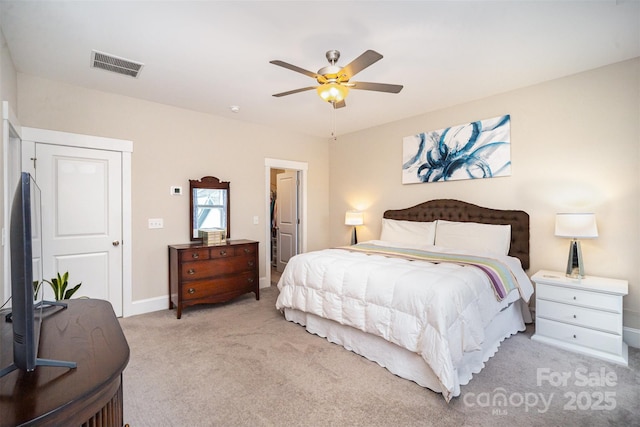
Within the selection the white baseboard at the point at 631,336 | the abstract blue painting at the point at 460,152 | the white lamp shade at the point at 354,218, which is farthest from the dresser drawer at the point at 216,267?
the white baseboard at the point at 631,336

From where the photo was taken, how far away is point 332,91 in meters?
2.55

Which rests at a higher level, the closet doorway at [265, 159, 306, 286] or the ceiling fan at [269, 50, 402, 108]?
the ceiling fan at [269, 50, 402, 108]

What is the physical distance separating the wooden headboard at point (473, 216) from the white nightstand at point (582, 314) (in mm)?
529

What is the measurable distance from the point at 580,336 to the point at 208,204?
4.44 metres

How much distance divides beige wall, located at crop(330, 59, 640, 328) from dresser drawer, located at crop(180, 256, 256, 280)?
286cm

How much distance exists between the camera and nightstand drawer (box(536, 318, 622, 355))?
8.52ft

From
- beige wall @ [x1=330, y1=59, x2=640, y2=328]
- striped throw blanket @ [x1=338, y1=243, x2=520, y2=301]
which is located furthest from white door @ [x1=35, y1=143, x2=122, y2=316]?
beige wall @ [x1=330, y1=59, x2=640, y2=328]

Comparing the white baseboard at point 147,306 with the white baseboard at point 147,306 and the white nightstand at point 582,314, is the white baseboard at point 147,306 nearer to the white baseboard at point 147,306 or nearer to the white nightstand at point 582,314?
the white baseboard at point 147,306

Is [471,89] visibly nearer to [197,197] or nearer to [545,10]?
[545,10]

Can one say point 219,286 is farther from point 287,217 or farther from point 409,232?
point 409,232

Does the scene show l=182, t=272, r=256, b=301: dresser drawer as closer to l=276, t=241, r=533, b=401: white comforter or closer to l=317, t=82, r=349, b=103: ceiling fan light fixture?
l=276, t=241, r=533, b=401: white comforter

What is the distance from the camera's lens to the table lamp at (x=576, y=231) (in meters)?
2.83

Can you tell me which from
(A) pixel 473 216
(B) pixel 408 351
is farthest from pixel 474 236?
(B) pixel 408 351

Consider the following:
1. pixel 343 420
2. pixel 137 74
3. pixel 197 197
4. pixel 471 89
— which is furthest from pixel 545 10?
pixel 197 197
